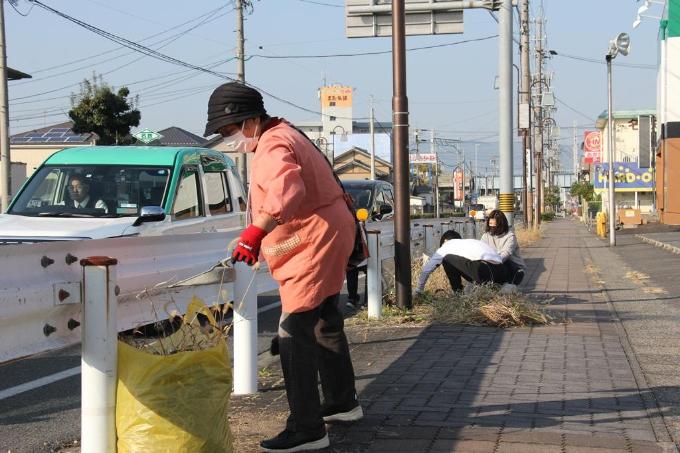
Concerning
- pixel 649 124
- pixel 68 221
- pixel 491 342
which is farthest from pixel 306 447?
pixel 649 124

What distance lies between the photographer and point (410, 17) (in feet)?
48.6

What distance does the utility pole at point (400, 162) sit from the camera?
9.32 metres

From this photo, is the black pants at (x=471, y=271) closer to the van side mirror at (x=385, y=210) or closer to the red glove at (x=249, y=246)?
the van side mirror at (x=385, y=210)

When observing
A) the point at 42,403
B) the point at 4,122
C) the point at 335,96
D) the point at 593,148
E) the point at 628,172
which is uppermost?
the point at 335,96

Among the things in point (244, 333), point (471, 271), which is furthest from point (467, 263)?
point (244, 333)

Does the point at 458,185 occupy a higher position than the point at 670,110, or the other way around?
the point at 670,110

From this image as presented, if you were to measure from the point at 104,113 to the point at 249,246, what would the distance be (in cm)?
2820

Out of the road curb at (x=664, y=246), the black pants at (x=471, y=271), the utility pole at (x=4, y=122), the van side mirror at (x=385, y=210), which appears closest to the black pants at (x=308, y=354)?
the black pants at (x=471, y=271)

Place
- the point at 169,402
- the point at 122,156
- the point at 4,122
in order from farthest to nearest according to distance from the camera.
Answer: the point at 4,122
the point at 122,156
the point at 169,402

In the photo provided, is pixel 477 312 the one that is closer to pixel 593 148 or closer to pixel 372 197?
pixel 372 197

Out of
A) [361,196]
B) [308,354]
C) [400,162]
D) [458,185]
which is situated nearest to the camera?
[308,354]

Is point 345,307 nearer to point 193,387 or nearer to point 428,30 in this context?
point 428,30

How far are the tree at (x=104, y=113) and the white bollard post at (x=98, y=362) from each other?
27843mm

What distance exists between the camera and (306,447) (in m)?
4.26
